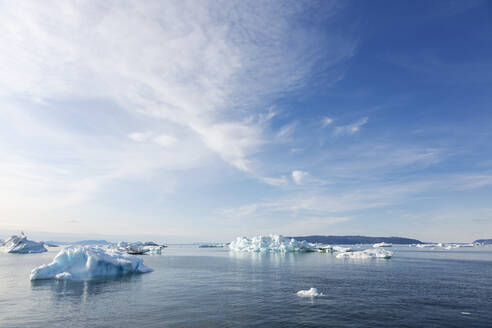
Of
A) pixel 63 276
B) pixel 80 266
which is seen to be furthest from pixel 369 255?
pixel 63 276

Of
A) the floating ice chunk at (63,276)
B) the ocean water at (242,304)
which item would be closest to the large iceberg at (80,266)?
the floating ice chunk at (63,276)

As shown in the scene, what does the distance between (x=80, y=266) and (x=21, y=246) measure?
339ft

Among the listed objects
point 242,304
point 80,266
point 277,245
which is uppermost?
point 80,266

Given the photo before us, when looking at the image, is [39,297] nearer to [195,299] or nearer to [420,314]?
[195,299]

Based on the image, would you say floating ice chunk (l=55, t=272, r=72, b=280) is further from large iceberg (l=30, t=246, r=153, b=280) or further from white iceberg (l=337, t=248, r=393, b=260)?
white iceberg (l=337, t=248, r=393, b=260)

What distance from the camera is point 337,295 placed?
27.7 metres

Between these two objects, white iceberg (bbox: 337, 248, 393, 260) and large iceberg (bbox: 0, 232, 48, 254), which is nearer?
white iceberg (bbox: 337, 248, 393, 260)

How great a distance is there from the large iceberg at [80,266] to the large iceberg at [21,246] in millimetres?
101133

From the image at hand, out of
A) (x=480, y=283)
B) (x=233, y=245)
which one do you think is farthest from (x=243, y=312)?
(x=233, y=245)

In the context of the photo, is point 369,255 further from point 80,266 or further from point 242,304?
point 80,266

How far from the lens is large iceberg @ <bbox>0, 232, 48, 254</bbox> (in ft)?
374

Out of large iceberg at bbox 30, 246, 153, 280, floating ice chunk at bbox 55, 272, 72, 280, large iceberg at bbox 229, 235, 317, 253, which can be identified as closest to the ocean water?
floating ice chunk at bbox 55, 272, 72, 280

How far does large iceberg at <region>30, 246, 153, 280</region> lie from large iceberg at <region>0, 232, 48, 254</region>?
332ft

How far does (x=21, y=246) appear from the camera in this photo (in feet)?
375
